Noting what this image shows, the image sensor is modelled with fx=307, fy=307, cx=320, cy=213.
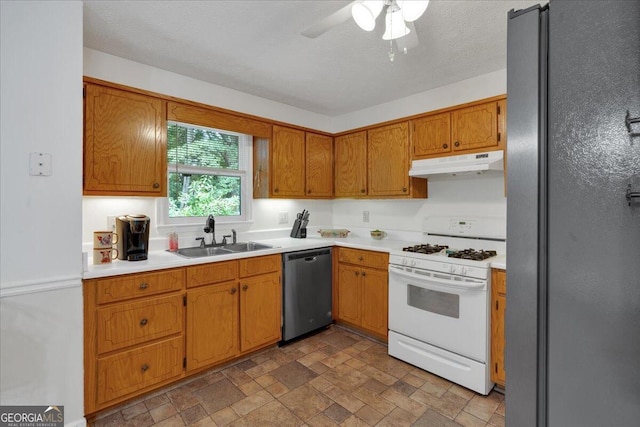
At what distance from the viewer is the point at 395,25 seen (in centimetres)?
165

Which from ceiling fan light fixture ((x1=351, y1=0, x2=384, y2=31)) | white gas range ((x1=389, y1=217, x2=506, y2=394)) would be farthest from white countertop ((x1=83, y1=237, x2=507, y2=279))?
ceiling fan light fixture ((x1=351, y1=0, x2=384, y2=31))

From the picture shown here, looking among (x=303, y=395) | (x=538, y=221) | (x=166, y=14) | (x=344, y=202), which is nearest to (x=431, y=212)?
(x=344, y=202)

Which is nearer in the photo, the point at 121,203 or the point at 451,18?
the point at 451,18

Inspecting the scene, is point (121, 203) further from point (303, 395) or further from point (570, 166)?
point (570, 166)

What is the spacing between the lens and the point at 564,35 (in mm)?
786

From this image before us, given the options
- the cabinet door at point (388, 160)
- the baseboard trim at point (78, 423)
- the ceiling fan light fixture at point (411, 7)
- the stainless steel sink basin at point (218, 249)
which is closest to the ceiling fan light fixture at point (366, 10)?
the ceiling fan light fixture at point (411, 7)

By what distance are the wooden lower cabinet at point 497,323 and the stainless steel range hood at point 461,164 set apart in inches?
32.6

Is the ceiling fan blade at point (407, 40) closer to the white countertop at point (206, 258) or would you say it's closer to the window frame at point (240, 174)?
the white countertop at point (206, 258)

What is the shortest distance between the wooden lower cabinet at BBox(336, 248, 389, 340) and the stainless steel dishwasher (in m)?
0.15

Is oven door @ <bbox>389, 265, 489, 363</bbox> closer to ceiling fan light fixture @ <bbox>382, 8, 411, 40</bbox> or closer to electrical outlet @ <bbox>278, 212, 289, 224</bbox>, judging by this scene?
electrical outlet @ <bbox>278, 212, 289, 224</bbox>

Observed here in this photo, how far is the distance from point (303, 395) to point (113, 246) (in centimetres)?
175

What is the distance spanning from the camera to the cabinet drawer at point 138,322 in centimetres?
191

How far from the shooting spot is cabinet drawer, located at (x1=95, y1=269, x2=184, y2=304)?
74.8 inches

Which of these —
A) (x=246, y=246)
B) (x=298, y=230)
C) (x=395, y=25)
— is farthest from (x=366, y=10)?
(x=298, y=230)
